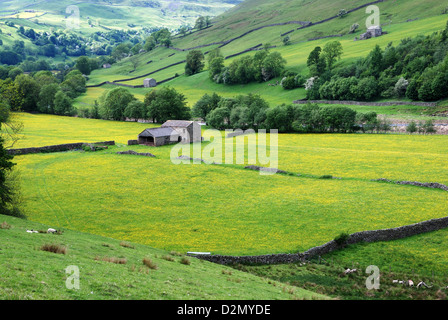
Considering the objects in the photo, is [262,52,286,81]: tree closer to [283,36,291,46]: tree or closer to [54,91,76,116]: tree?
[283,36,291,46]: tree

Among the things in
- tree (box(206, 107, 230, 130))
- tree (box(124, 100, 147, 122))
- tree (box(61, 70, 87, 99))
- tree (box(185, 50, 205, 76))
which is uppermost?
tree (box(185, 50, 205, 76))

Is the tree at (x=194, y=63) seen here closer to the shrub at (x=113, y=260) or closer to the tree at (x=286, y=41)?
the tree at (x=286, y=41)

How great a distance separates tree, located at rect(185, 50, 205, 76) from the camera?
525 feet

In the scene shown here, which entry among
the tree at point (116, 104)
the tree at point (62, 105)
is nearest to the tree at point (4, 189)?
the tree at point (116, 104)

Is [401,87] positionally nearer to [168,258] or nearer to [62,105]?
[168,258]

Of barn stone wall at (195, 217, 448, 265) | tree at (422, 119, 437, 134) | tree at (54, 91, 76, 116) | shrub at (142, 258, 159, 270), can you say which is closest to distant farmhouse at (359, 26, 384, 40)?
tree at (422, 119, 437, 134)

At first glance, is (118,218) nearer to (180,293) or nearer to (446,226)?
(180,293)

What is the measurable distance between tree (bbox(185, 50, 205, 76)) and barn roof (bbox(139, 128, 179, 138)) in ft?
296

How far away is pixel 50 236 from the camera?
23.7m

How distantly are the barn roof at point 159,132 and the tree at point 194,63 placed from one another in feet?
296

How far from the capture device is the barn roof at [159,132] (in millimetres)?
73375

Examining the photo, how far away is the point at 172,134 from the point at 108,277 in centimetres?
6067

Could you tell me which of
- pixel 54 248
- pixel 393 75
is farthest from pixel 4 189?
pixel 393 75
